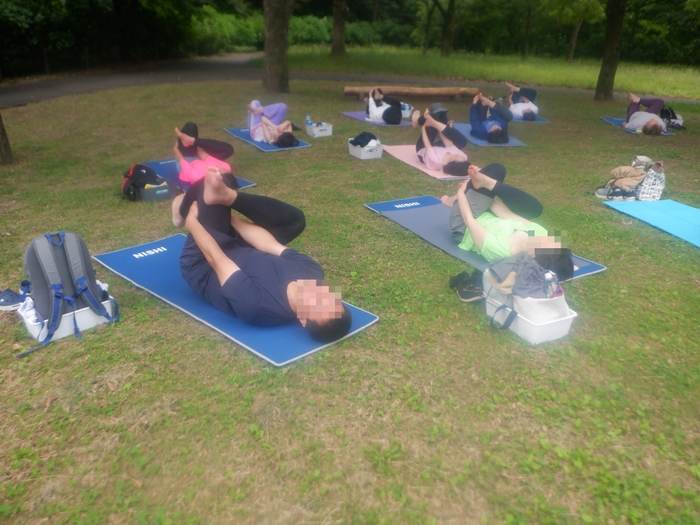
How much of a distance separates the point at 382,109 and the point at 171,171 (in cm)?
476

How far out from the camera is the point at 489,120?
8.66 meters

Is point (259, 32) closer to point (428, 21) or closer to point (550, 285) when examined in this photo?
point (428, 21)

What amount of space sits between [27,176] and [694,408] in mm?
7140

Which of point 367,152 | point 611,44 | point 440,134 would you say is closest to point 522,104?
point 611,44

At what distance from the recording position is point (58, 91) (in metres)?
12.4

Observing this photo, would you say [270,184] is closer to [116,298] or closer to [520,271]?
[116,298]

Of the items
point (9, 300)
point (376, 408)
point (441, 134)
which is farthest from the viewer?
point (441, 134)

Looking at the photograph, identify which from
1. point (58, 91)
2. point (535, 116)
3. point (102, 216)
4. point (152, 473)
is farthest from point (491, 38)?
point (152, 473)

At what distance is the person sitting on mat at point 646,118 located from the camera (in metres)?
9.52

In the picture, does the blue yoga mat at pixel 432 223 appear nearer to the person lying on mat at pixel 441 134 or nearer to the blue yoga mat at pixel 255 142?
the person lying on mat at pixel 441 134

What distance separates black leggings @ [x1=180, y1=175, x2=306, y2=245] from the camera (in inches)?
138

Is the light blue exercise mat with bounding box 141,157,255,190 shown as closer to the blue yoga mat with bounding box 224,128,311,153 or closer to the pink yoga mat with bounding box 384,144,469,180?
the blue yoga mat with bounding box 224,128,311,153

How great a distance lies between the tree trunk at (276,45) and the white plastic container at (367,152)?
567 cm

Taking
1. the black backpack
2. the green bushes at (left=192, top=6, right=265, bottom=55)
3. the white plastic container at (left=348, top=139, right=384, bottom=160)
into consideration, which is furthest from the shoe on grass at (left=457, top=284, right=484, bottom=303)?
the green bushes at (left=192, top=6, right=265, bottom=55)
